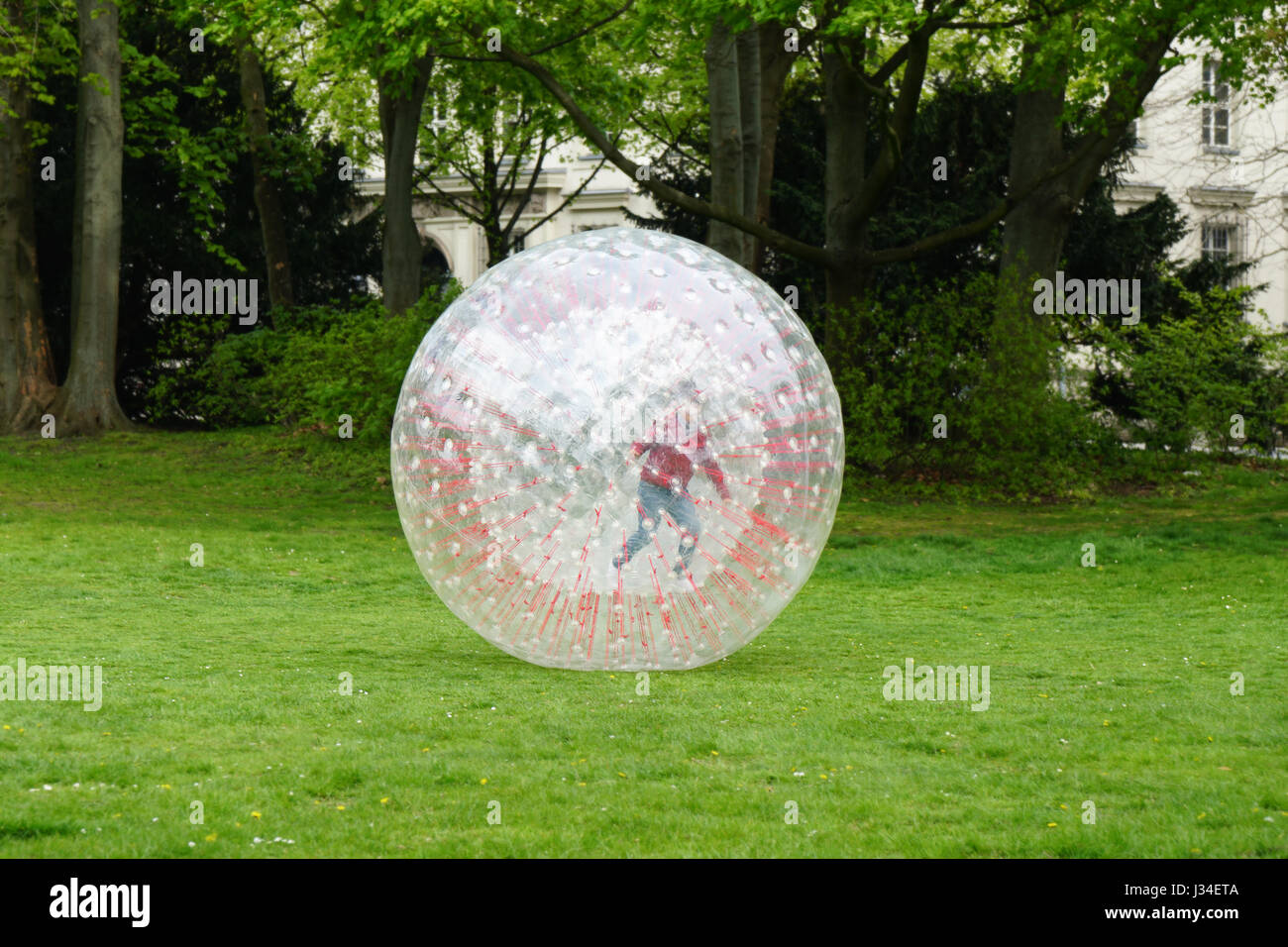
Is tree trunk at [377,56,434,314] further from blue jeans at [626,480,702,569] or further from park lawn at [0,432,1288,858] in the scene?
blue jeans at [626,480,702,569]

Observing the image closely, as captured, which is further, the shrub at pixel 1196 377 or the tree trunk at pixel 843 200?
the shrub at pixel 1196 377

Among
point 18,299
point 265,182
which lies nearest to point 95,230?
point 18,299

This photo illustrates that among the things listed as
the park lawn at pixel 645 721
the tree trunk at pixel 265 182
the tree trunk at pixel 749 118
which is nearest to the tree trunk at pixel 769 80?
the tree trunk at pixel 749 118

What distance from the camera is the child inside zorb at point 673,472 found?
27.5 feet

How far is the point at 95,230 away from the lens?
81.4 ft

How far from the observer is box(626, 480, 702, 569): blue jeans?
838 centimetres

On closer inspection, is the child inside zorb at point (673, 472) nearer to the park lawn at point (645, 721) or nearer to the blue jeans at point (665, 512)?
the blue jeans at point (665, 512)

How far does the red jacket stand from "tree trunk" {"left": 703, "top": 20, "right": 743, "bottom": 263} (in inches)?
470

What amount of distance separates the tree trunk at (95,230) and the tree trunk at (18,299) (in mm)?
657

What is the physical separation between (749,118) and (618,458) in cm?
1395

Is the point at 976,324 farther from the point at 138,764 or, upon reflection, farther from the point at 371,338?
the point at 138,764

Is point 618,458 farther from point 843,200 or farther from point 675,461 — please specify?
point 843,200

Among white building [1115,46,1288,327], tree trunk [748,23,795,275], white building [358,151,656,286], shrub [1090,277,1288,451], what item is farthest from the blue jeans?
white building [1115,46,1288,327]

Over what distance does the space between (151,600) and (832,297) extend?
12.3 meters
